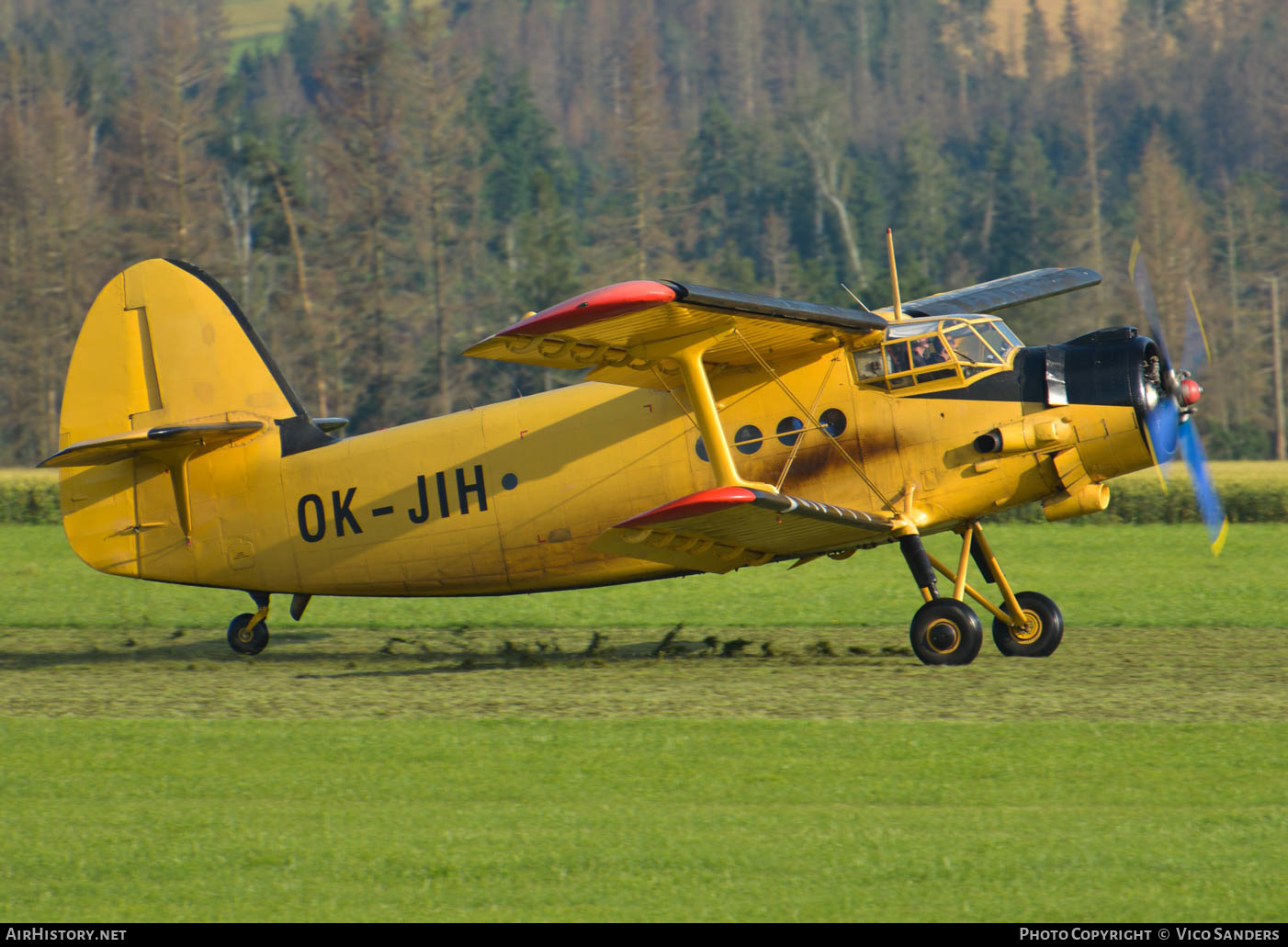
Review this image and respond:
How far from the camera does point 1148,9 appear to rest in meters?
168

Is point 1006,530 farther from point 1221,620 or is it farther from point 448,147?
point 448,147

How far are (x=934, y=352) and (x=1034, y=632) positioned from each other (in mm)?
2867

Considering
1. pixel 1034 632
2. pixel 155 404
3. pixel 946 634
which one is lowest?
pixel 1034 632

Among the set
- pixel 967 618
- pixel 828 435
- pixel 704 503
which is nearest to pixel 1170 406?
pixel 967 618

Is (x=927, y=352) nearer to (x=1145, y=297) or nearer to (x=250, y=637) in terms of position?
(x=1145, y=297)

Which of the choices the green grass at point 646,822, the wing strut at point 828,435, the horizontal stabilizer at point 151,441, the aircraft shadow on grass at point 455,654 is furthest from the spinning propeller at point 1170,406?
the horizontal stabilizer at point 151,441

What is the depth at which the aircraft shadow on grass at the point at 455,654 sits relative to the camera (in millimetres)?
14211

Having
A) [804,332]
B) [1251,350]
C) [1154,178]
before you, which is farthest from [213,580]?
[1154,178]

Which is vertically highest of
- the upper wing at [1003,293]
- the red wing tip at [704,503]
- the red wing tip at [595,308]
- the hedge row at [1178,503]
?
the red wing tip at [595,308]

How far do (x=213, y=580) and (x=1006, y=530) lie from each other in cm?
1785

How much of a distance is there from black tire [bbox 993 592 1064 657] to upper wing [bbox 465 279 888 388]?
306 centimetres

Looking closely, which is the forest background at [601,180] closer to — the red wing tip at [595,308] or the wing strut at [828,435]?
the wing strut at [828,435]

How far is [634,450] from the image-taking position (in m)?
13.4

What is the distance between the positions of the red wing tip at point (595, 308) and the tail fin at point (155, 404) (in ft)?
16.6
